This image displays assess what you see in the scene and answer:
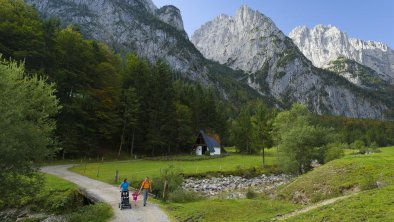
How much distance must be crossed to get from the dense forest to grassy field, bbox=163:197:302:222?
36539 mm

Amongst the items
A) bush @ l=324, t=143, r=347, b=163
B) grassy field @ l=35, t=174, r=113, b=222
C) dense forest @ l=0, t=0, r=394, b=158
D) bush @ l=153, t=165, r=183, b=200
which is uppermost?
dense forest @ l=0, t=0, r=394, b=158

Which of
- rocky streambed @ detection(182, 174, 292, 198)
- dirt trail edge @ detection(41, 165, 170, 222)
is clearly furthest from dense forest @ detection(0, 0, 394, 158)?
Answer: dirt trail edge @ detection(41, 165, 170, 222)

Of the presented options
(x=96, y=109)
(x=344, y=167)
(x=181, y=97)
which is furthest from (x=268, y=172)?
(x=181, y=97)

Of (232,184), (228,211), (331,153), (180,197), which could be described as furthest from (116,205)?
(331,153)

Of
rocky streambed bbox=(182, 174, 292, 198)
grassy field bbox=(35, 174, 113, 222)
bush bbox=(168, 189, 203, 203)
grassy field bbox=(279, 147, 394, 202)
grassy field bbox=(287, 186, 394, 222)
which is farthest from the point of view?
rocky streambed bbox=(182, 174, 292, 198)

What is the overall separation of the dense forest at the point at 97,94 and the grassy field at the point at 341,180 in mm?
33908

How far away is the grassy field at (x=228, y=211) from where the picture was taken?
75.5ft

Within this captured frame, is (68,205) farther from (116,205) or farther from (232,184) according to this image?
(232,184)

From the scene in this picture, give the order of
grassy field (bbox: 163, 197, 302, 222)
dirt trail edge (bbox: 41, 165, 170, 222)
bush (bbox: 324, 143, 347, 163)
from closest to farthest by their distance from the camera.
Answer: grassy field (bbox: 163, 197, 302, 222) → dirt trail edge (bbox: 41, 165, 170, 222) → bush (bbox: 324, 143, 347, 163)

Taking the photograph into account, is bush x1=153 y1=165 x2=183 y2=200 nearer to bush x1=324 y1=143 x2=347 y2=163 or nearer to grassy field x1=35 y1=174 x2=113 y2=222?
grassy field x1=35 y1=174 x2=113 y2=222

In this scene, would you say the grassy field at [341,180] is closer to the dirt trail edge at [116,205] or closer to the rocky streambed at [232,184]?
the rocky streambed at [232,184]

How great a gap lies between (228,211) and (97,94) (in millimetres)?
54235

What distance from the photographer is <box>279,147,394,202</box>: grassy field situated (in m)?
28.6

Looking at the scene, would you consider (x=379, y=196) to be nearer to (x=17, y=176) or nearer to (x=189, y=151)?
(x=17, y=176)
